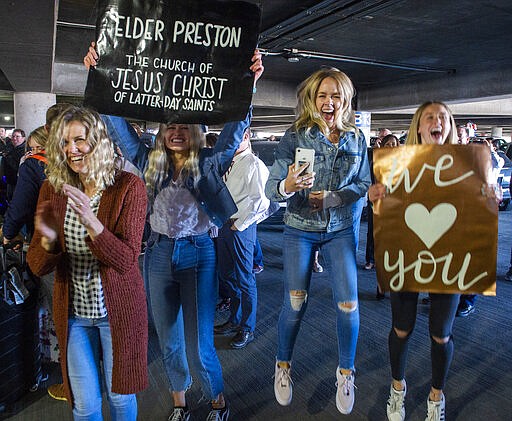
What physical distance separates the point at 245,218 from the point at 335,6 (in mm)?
4915

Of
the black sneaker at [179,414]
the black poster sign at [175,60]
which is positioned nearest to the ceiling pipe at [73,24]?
the black poster sign at [175,60]

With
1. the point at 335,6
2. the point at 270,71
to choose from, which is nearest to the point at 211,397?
the point at 335,6

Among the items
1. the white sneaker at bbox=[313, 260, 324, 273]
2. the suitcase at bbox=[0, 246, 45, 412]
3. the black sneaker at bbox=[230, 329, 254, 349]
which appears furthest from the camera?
the white sneaker at bbox=[313, 260, 324, 273]

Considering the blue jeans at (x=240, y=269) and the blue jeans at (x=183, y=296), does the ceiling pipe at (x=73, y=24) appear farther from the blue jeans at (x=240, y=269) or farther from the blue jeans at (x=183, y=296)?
the blue jeans at (x=183, y=296)

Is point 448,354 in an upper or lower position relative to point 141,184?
lower

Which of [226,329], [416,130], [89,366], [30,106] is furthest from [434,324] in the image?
[30,106]

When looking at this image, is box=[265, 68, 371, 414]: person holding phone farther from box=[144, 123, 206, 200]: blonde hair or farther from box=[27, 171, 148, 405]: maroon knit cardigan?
box=[27, 171, 148, 405]: maroon knit cardigan

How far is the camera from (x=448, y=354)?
8.66 ft

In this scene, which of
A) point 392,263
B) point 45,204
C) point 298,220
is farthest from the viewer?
point 298,220

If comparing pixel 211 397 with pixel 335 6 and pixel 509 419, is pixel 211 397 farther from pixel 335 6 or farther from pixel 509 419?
pixel 335 6

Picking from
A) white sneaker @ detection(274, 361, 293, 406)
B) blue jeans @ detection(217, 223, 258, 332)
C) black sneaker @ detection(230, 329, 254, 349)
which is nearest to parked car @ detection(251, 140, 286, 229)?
blue jeans @ detection(217, 223, 258, 332)

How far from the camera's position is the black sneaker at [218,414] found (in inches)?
110

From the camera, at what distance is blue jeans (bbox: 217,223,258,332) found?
13.3ft

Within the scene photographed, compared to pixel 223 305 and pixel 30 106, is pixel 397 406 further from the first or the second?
pixel 30 106
